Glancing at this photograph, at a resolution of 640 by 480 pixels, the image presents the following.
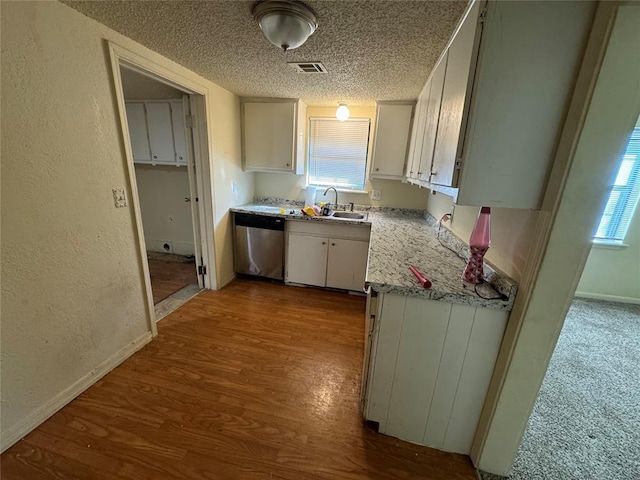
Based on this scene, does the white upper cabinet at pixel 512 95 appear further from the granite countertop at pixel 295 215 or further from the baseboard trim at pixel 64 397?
the baseboard trim at pixel 64 397

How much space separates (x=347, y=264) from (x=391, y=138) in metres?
1.52

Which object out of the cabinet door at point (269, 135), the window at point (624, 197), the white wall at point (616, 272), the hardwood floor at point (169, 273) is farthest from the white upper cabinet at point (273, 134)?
the white wall at point (616, 272)

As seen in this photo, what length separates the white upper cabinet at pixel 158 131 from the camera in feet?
10.2

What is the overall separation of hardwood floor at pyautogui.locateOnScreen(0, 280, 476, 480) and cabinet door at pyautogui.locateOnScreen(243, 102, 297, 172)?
6.52 ft

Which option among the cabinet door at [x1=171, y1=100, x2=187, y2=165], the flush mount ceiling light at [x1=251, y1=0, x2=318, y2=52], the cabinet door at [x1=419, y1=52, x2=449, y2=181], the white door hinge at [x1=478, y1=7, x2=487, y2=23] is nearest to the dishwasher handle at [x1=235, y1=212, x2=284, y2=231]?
the cabinet door at [x1=171, y1=100, x2=187, y2=165]

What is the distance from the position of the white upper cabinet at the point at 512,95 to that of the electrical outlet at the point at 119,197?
2011mm

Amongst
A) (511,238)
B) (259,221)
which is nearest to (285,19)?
(511,238)

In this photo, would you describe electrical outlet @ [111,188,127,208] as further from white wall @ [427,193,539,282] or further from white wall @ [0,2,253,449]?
white wall @ [427,193,539,282]

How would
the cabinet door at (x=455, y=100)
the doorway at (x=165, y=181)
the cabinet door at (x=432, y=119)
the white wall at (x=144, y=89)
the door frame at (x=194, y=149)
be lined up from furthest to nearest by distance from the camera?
the doorway at (x=165, y=181)
the white wall at (x=144, y=89)
the door frame at (x=194, y=149)
the cabinet door at (x=432, y=119)
the cabinet door at (x=455, y=100)

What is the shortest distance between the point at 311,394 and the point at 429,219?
7.16 ft

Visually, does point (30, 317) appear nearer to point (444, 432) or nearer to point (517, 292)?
point (444, 432)

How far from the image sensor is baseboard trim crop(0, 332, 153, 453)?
127 cm

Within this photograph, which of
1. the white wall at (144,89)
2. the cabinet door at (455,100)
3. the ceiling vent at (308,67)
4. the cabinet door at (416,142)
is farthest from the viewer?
the white wall at (144,89)

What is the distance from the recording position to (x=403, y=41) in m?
1.48
